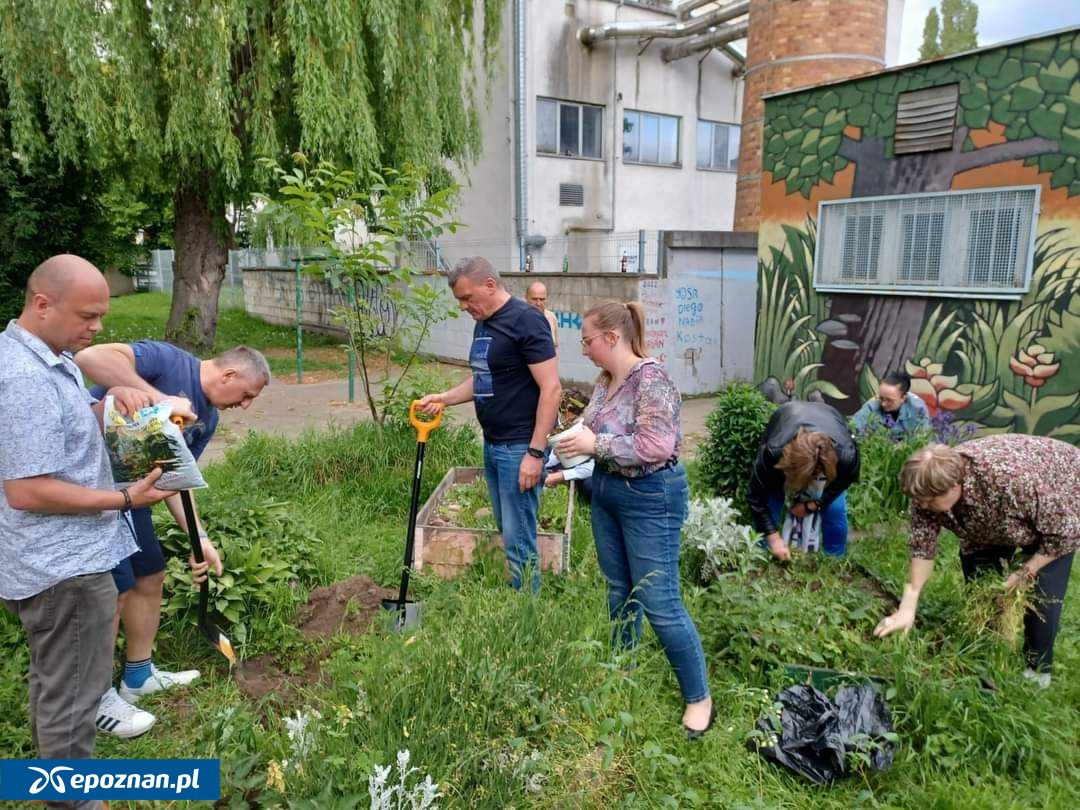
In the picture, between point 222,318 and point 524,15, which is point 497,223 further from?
point 222,318

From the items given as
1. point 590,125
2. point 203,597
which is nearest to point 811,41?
point 590,125

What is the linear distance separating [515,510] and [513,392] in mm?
583

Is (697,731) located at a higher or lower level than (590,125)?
lower

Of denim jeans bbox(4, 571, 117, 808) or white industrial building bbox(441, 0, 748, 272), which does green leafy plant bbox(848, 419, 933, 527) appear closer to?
denim jeans bbox(4, 571, 117, 808)

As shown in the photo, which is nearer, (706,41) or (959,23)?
(706,41)

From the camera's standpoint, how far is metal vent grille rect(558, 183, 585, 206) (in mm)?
16913

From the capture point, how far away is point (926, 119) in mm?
6859

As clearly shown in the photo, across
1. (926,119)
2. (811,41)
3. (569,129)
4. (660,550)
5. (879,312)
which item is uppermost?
(811,41)

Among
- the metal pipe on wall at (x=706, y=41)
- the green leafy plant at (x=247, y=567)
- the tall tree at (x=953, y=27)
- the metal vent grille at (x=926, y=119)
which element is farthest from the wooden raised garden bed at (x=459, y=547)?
the tall tree at (x=953, y=27)

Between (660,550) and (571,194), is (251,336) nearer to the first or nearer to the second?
(571,194)

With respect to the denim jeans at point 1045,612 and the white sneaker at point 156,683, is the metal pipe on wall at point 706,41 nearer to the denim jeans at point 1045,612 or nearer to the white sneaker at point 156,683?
the denim jeans at point 1045,612

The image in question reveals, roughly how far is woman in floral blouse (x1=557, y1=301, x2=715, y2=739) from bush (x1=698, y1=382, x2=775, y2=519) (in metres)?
2.08

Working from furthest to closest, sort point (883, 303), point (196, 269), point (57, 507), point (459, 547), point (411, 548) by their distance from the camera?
point (196, 269), point (883, 303), point (459, 547), point (411, 548), point (57, 507)

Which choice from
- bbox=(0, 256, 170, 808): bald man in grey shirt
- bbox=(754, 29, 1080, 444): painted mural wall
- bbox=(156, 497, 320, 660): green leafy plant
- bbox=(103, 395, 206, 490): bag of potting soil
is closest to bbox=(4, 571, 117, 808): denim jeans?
bbox=(0, 256, 170, 808): bald man in grey shirt
